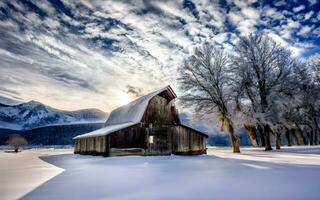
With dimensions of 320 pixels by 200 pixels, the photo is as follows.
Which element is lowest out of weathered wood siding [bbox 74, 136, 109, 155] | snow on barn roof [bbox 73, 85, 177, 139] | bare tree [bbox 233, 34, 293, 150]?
weathered wood siding [bbox 74, 136, 109, 155]

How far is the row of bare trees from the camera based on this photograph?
94.0ft

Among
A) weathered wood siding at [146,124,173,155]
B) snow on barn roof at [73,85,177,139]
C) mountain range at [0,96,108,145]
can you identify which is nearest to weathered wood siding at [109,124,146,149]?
snow on barn roof at [73,85,177,139]

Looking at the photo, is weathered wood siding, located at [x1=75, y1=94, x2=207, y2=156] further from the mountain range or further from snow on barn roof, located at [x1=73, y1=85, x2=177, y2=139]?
the mountain range

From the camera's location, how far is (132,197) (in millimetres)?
7312

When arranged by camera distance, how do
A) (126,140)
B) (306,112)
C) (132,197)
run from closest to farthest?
1. (132,197)
2. (126,140)
3. (306,112)

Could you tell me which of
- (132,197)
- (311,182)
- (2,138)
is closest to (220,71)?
(311,182)

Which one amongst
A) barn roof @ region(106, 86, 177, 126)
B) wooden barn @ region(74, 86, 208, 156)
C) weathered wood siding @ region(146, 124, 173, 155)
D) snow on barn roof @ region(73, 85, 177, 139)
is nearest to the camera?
wooden barn @ region(74, 86, 208, 156)

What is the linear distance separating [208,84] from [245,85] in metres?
4.96

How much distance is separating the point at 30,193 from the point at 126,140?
652 inches

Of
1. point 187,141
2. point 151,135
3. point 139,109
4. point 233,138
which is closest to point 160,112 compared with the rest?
point 139,109

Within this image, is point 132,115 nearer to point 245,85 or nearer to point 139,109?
point 139,109

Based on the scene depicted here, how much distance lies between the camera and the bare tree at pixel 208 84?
94.2 feet

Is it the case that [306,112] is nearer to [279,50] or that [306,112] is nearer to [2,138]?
[279,50]

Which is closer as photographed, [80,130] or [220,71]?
[220,71]
